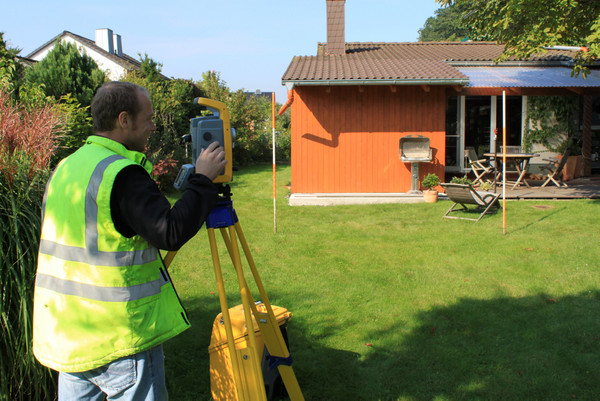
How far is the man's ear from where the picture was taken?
187 centimetres

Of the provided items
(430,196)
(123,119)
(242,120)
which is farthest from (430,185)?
(242,120)

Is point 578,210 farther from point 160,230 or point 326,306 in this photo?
point 160,230

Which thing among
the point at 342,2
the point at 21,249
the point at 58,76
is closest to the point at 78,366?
the point at 21,249

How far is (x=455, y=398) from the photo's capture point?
3377 millimetres

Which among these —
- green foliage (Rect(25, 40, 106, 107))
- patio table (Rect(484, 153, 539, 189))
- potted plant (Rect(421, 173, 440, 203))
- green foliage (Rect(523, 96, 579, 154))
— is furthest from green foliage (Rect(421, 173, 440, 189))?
green foliage (Rect(25, 40, 106, 107))

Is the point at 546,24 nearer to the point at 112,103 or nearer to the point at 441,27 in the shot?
the point at 112,103

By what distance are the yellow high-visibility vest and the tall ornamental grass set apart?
2.64 feet

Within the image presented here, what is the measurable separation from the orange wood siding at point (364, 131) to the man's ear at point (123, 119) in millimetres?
10138

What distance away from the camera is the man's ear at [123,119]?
6.12 feet

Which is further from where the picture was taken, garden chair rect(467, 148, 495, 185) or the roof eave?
garden chair rect(467, 148, 495, 185)

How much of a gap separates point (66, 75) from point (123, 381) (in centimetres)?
1131

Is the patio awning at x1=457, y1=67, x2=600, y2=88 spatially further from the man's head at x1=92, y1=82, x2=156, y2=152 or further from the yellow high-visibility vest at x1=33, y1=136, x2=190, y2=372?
the yellow high-visibility vest at x1=33, y1=136, x2=190, y2=372

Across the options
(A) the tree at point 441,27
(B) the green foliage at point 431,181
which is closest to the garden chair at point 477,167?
(B) the green foliage at point 431,181

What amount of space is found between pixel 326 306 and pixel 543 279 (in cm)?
272
